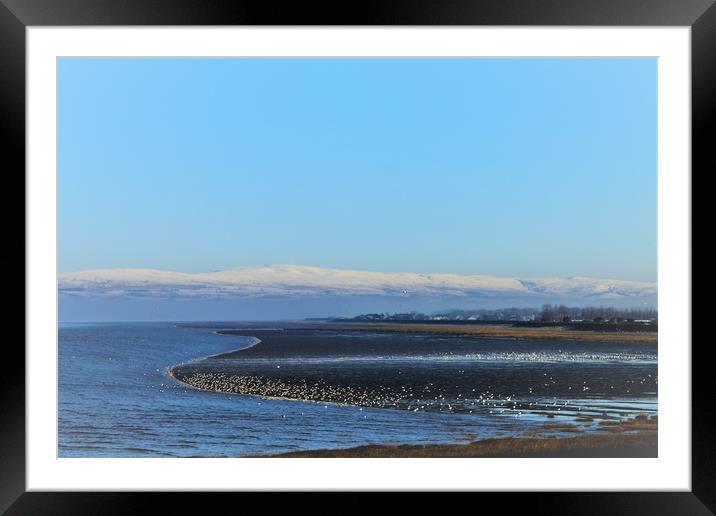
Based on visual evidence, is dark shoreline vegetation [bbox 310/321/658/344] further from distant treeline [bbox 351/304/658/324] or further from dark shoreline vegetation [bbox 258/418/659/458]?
dark shoreline vegetation [bbox 258/418/659/458]

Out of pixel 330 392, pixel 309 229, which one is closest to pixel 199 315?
pixel 309 229

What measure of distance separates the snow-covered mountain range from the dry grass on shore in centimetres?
133

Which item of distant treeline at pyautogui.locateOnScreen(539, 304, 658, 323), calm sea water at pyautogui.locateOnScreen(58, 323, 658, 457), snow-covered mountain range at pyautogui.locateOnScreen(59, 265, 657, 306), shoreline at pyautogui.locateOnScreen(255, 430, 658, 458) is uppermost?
snow-covered mountain range at pyautogui.locateOnScreen(59, 265, 657, 306)

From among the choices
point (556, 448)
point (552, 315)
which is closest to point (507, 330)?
point (552, 315)

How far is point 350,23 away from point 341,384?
43.5 feet

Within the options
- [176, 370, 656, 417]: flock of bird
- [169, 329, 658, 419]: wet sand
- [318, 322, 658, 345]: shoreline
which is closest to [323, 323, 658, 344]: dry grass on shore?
[318, 322, 658, 345]: shoreline

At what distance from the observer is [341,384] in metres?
14.9

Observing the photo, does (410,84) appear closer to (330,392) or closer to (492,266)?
(492,266)

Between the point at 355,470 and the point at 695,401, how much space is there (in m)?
1.22

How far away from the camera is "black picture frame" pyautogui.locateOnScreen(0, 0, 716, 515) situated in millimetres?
2125

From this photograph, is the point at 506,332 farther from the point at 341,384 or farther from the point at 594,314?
the point at 341,384

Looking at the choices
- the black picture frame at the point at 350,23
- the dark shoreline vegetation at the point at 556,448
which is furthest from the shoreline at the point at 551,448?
the black picture frame at the point at 350,23

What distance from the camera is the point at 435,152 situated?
24.1 metres

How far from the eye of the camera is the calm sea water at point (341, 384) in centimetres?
1082
